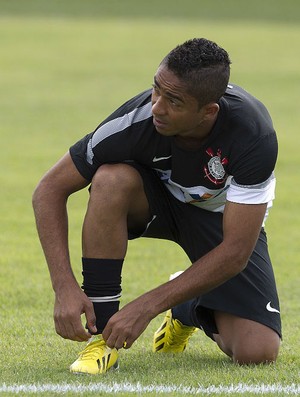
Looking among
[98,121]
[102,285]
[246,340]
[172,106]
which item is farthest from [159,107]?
[98,121]

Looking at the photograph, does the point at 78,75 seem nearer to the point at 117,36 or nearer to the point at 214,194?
the point at 117,36

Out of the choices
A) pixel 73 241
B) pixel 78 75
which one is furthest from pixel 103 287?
pixel 78 75

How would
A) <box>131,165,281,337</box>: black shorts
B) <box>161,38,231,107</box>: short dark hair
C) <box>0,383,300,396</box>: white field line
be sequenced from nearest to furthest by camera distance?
<box>0,383,300,396</box>: white field line → <box>161,38,231,107</box>: short dark hair → <box>131,165,281,337</box>: black shorts

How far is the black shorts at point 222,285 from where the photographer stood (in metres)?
5.70

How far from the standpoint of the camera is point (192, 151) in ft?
17.5

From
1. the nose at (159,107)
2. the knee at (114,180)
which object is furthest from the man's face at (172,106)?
the knee at (114,180)

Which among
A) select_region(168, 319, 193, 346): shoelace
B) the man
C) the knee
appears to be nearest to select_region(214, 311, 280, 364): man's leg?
the man

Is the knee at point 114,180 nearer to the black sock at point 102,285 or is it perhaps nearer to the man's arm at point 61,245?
the man's arm at point 61,245

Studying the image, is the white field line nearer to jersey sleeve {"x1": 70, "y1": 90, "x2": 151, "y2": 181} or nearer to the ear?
jersey sleeve {"x1": 70, "y1": 90, "x2": 151, "y2": 181}

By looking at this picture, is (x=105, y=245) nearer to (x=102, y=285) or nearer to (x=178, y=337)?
(x=102, y=285)

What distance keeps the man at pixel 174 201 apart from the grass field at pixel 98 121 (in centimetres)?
22

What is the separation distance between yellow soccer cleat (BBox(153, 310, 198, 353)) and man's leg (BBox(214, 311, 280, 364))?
0.26 meters

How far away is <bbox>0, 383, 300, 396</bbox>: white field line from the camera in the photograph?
4.71 metres

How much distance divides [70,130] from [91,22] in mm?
17598
